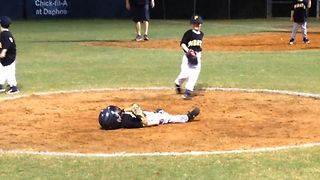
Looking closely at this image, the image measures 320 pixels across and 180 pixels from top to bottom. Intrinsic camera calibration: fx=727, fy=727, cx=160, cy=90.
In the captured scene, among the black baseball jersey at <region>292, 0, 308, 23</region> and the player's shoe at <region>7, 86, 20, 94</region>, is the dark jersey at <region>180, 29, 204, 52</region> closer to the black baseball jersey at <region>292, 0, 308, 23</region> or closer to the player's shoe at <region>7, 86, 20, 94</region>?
the player's shoe at <region>7, 86, 20, 94</region>

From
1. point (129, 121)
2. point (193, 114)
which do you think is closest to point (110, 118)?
point (129, 121)

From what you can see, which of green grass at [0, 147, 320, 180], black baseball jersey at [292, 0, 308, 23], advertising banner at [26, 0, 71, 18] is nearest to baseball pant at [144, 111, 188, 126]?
green grass at [0, 147, 320, 180]

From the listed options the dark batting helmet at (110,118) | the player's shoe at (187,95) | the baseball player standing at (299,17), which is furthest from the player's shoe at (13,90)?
the baseball player standing at (299,17)

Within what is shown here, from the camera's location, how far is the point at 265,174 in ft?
22.1

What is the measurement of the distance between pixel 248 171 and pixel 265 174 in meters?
0.19

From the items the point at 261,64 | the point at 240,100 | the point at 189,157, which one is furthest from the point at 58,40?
the point at 189,157

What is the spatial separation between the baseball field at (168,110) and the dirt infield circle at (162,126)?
0.01 meters

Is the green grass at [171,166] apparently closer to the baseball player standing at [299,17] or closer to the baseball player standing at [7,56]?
the baseball player standing at [7,56]

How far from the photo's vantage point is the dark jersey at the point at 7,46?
41.8 feet

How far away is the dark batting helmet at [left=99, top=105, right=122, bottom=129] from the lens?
363 inches

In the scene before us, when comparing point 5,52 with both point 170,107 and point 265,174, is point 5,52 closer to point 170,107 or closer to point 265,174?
point 170,107

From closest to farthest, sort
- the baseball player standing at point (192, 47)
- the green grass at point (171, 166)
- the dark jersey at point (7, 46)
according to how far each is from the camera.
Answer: the green grass at point (171, 166) < the baseball player standing at point (192, 47) < the dark jersey at point (7, 46)

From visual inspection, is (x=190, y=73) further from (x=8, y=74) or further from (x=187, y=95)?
(x=8, y=74)

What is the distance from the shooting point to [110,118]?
364 inches
